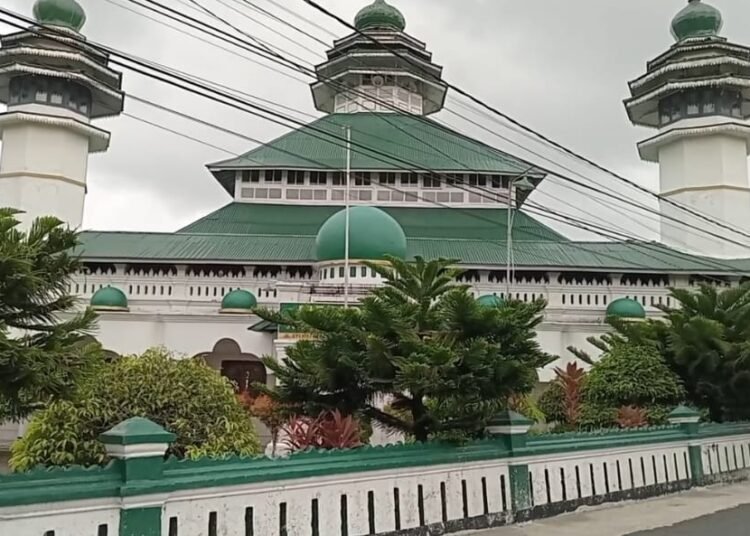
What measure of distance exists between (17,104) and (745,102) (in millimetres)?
27345

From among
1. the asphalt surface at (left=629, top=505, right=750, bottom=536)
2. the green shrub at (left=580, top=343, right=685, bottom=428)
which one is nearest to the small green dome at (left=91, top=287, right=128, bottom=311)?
the green shrub at (left=580, top=343, right=685, bottom=428)

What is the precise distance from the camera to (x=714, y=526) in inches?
345

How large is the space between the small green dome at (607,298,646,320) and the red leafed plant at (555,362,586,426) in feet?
16.4

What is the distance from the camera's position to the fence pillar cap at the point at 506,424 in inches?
339

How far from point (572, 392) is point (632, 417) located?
13.5ft

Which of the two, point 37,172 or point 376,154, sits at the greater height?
point 376,154

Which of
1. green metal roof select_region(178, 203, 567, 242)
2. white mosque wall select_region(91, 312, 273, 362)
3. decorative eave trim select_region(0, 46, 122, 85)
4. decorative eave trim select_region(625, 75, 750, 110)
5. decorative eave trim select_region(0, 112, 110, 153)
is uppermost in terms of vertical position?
decorative eave trim select_region(0, 46, 122, 85)

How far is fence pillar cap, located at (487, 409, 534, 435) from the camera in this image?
8.60 m

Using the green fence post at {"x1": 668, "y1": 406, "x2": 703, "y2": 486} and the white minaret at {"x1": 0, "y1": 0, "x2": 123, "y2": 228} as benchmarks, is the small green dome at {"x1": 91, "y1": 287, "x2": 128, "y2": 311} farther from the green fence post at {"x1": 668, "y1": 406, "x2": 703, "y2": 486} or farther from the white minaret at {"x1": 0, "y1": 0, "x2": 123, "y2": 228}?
the green fence post at {"x1": 668, "y1": 406, "x2": 703, "y2": 486}


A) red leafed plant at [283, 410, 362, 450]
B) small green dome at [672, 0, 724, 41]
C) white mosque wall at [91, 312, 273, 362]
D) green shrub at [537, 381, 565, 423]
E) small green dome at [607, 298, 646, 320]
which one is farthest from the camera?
small green dome at [672, 0, 724, 41]

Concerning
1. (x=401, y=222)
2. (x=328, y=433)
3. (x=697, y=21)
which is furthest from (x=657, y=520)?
(x=697, y=21)

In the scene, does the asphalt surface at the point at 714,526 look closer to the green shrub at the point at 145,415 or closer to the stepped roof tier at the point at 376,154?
the green shrub at the point at 145,415

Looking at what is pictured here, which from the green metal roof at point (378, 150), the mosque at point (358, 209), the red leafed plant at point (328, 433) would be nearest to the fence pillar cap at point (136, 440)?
the red leafed plant at point (328, 433)

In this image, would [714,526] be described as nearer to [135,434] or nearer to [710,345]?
[710,345]
